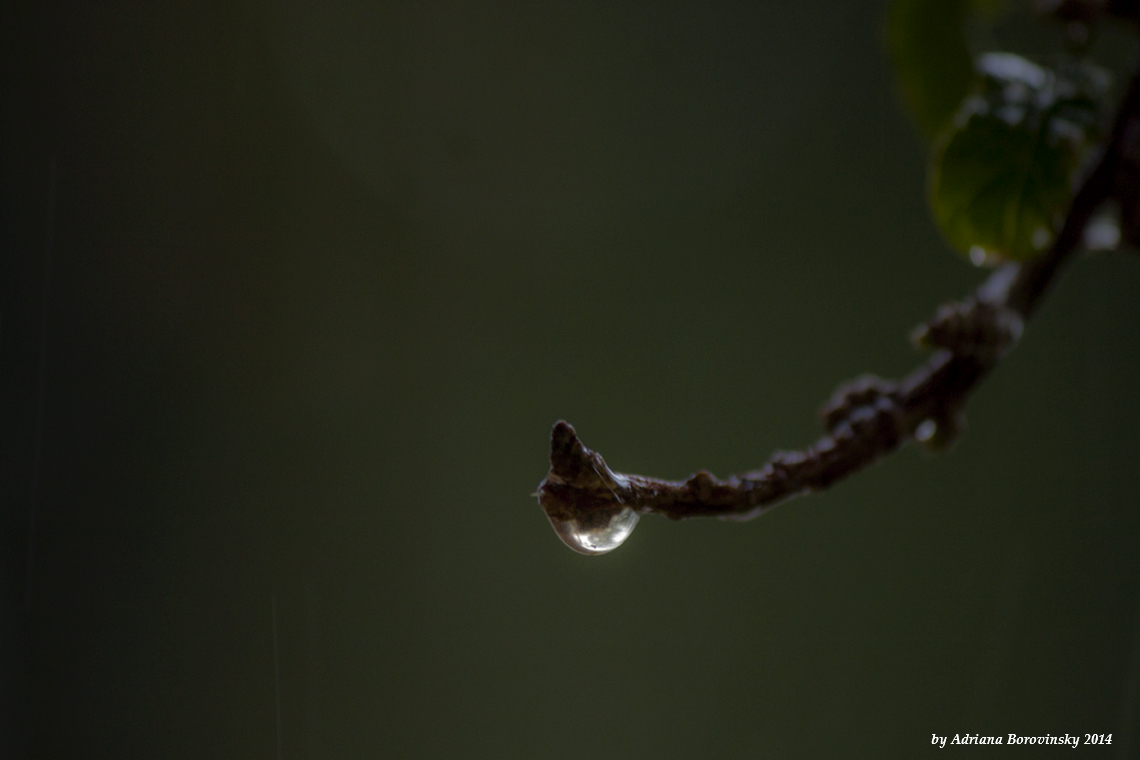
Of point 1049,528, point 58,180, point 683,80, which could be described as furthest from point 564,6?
point 1049,528

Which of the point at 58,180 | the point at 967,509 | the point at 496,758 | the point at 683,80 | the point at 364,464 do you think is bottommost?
the point at 496,758

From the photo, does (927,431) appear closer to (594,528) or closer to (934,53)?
(594,528)

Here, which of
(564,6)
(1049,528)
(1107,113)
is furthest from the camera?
(564,6)

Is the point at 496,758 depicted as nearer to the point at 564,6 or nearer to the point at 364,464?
the point at 364,464

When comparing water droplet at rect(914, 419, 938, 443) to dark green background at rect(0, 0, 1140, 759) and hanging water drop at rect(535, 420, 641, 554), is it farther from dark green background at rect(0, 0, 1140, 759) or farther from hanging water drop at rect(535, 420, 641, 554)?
dark green background at rect(0, 0, 1140, 759)

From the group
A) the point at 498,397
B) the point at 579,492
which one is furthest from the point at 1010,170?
the point at 498,397

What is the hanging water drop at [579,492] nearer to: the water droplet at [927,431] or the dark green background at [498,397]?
the water droplet at [927,431]

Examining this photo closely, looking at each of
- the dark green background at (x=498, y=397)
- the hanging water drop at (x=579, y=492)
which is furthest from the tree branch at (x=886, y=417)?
the dark green background at (x=498, y=397)
